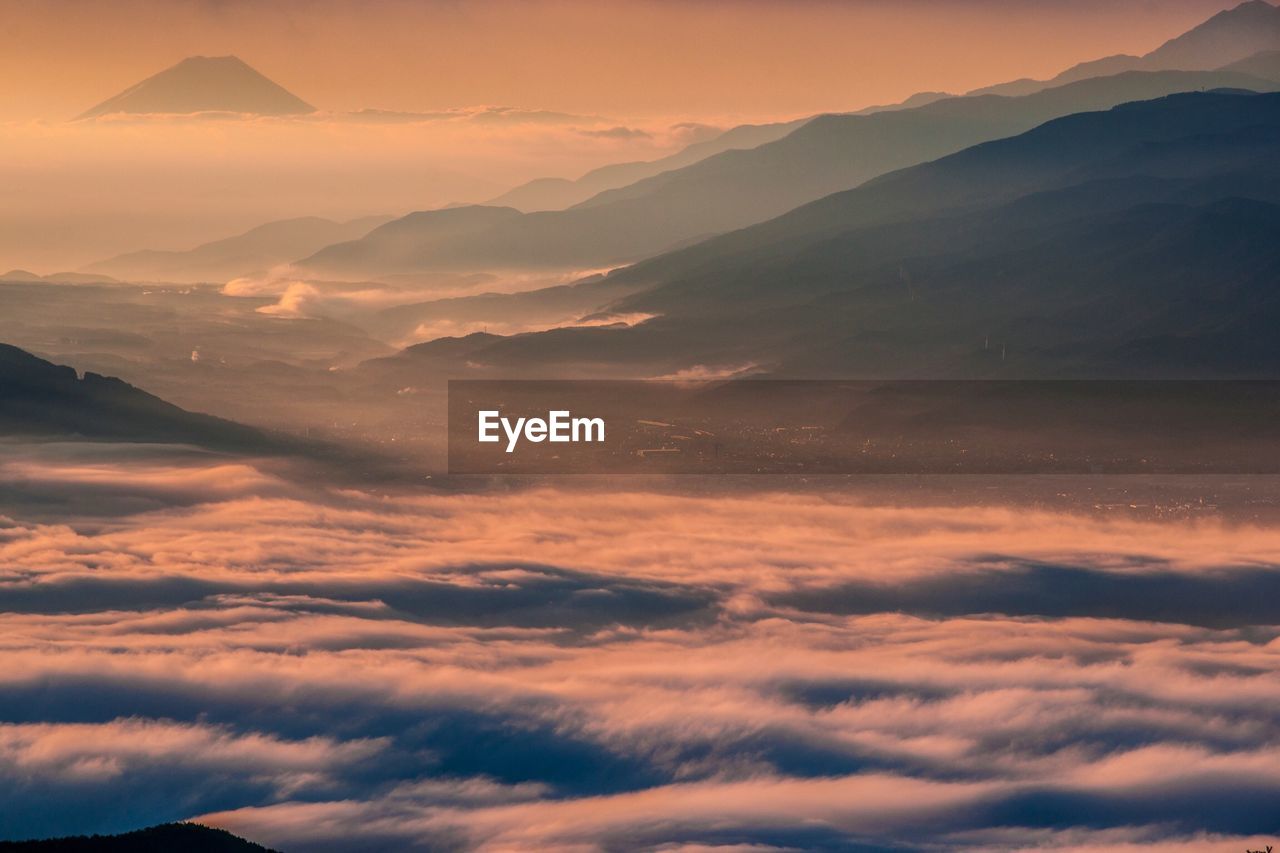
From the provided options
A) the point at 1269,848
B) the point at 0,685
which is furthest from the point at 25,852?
the point at 1269,848

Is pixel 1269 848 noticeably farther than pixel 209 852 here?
No

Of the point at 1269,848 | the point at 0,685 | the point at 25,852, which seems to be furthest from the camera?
the point at 0,685

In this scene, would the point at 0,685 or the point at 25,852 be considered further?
the point at 0,685

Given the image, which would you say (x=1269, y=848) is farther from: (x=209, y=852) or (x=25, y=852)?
(x=25, y=852)

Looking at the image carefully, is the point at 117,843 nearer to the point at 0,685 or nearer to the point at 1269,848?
the point at 0,685

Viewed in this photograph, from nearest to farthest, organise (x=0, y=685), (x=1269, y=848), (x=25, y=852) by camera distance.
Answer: (x=1269, y=848) < (x=25, y=852) < (x=0, y=685)

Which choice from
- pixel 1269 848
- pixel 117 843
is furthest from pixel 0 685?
pixel 1269 848
